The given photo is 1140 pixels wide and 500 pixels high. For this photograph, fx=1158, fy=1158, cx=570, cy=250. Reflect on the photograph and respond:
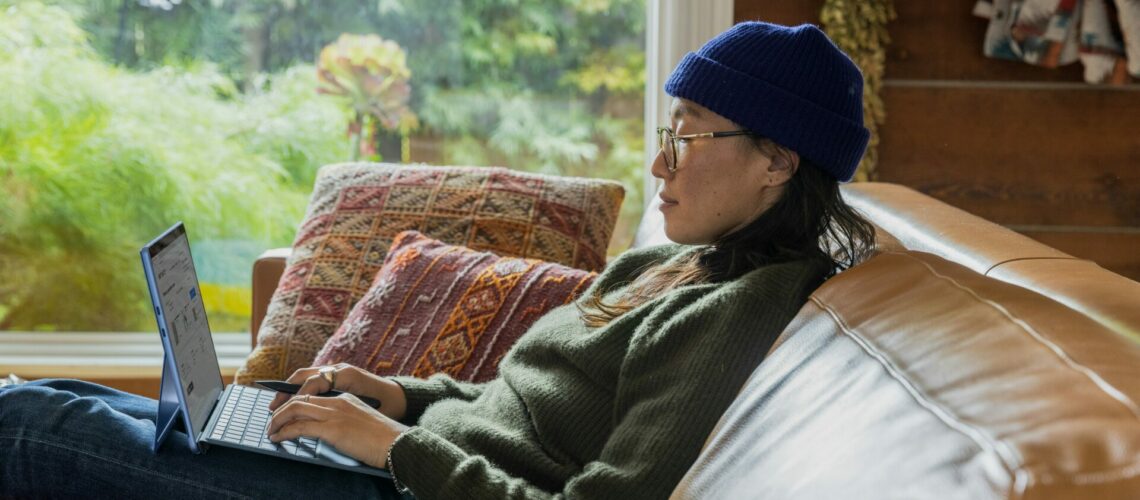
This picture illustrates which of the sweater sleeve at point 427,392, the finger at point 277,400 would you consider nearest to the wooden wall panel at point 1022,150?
the sweater sleeve at point 427,392

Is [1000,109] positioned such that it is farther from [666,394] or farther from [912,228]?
[666,394]

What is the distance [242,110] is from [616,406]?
7.50ft

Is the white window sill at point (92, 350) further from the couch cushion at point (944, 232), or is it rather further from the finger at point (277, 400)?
the couch cushion at point (944, 232)

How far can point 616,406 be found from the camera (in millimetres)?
1261

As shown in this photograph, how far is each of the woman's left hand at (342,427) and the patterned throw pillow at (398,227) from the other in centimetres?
81

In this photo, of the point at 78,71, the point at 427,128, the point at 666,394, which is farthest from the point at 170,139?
the point at 666,394

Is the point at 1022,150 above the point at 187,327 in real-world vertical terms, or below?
below

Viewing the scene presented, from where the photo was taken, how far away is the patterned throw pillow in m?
2.17

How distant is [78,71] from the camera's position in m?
3.21

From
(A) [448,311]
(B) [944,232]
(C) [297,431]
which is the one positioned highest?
(B) [944,232]

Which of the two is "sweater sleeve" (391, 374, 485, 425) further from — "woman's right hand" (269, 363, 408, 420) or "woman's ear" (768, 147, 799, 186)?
"woman's ear" (768, 147, 799, 186)

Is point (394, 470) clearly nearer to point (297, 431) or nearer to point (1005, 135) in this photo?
point (297, 431)

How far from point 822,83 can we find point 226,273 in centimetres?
238

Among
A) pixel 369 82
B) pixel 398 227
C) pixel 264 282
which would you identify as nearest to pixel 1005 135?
pixel 398 227
